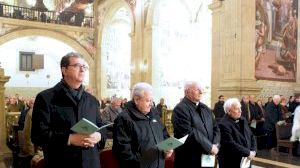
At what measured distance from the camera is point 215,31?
555 inches


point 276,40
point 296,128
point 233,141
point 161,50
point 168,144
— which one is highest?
point 161,50

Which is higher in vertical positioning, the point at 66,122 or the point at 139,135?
the point at 66,122

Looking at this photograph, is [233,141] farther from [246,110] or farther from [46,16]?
[46,16]

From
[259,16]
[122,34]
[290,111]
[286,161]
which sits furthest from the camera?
[122,34]

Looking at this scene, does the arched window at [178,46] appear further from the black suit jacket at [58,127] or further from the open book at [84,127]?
the open book at [84,127]

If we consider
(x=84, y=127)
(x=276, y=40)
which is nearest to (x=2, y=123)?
(x=84, y=127)

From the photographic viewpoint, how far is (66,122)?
294 cm

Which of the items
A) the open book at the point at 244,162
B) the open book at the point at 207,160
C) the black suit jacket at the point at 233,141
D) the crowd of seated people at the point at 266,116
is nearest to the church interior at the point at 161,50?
the crowd of seated people at the point at 266,116

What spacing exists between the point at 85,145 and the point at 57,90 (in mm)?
490

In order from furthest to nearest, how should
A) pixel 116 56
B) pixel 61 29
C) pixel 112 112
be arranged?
pixel 116 56 < pixel 61 29 < pixel 112 112

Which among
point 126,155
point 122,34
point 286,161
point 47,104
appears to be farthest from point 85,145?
point 122,34

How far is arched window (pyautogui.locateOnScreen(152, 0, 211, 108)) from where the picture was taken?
20.5 m

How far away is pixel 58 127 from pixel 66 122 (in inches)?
2.9

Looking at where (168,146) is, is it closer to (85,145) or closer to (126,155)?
(126,155)
